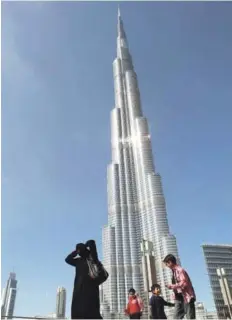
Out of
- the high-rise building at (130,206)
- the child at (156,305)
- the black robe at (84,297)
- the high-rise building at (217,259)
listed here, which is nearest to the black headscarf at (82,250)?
the black robe at (84,297)

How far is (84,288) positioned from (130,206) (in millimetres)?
119872

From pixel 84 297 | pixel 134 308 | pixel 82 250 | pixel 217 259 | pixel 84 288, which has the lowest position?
pixel 84 297

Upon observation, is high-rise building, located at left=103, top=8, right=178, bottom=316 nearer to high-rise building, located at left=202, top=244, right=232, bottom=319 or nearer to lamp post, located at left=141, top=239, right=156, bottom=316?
high-rise building, located at left=202, top=244, right=232, bottom=319

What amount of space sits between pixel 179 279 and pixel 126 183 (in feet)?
395

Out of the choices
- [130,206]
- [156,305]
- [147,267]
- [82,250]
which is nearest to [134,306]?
[156,305]

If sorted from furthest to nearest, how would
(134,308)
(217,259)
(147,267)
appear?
(217,259)
(147,267)
(134,308)

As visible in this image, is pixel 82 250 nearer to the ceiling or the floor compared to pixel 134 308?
nearer to the ceiling

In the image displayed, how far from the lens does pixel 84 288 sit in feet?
16.6

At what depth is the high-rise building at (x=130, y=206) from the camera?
4277 inches

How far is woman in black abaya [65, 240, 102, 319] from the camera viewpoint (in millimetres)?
4867

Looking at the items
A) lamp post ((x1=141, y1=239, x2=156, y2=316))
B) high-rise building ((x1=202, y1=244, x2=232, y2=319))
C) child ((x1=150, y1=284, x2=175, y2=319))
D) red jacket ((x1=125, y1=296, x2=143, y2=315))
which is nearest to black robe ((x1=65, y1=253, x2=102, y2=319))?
child ((x1=150, y1=284, x2=175, y2=319))

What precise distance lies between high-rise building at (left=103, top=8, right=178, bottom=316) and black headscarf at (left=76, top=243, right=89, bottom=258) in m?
101

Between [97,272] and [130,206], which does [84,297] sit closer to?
[97,272]

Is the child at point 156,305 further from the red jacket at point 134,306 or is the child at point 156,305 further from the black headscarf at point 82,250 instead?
the black headscarf at point 82,250
